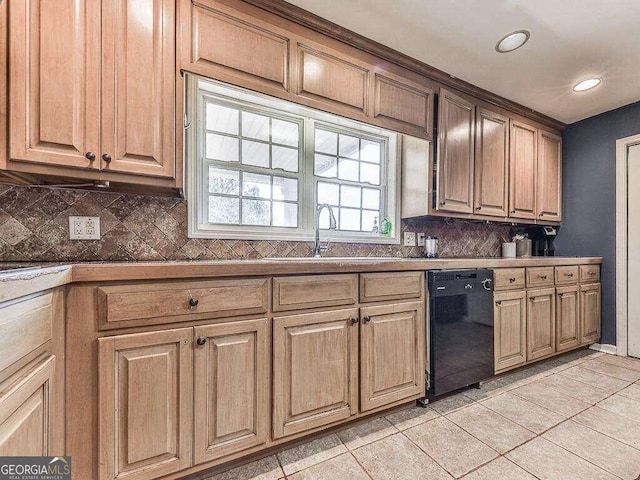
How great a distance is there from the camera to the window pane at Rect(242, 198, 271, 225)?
2127 millimetres

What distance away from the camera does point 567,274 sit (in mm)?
2848

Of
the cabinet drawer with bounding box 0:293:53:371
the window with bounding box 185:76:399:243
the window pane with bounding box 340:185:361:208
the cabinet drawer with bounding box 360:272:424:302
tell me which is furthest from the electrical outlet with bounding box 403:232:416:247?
the cabinet drawer with bounding box 0:293:53:371

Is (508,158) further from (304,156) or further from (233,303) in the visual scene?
(233,303)

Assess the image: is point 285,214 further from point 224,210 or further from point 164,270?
point 164,270

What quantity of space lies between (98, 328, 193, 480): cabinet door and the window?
78cm

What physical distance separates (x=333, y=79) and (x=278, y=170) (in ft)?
2.30

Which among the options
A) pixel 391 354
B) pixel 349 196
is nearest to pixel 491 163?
pixel 349 196

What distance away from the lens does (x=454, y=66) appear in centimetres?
236

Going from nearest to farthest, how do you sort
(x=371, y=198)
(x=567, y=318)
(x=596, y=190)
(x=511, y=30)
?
(x=511, y=30)
(x=371, y=198)
(x=567, y=318)
(x=596, y=190)

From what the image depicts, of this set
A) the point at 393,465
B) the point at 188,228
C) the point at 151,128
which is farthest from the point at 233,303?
the point at 393,465

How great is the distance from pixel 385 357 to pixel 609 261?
289 cm

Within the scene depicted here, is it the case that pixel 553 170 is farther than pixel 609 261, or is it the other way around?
pixel 553 170

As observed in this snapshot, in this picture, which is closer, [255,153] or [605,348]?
[255,153]

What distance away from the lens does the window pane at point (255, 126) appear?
215cm
